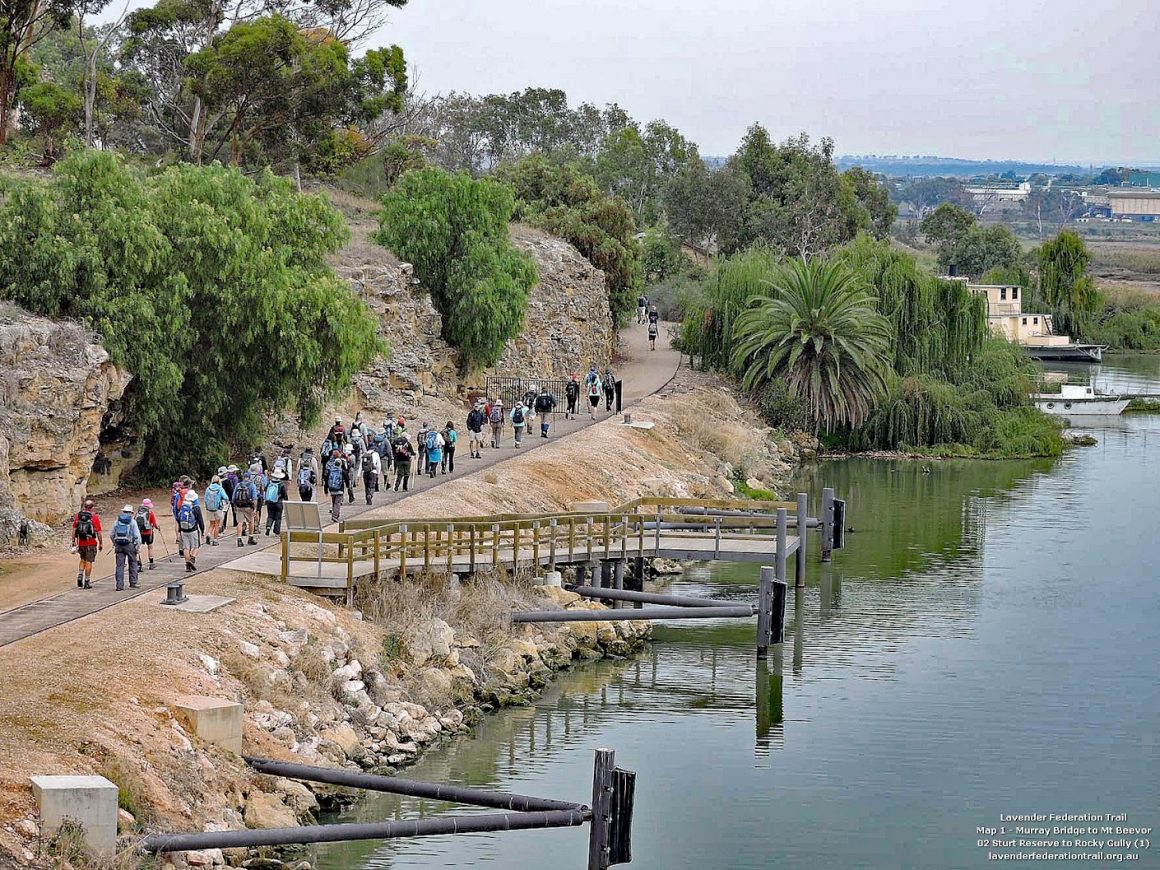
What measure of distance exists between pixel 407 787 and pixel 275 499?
1159 centimetres

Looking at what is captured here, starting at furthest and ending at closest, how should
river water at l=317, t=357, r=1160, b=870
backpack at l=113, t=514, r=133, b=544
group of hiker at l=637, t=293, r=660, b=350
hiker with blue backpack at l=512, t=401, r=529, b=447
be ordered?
group of hiker at l=637, t=293, r=660, b=350
hiker with blue backpack at l=512, t=401, r=529, b=447
backpack at l=113, t=514, r=133, b=544
river water at l=317, t=357, r=1160, b=870

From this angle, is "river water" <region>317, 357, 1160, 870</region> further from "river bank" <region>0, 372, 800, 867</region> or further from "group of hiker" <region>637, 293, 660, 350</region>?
"group of hiker" <region>637, 293, 660, 350</region>

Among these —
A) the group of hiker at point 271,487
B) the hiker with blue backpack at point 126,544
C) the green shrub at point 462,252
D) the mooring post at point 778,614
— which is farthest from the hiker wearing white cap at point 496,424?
the hiker with blue backpack at point 126,544

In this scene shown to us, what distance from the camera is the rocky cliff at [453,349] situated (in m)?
55.8

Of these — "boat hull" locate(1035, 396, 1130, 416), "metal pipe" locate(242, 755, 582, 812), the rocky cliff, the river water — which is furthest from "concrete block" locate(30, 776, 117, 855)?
"boat hull" locate(1035, 396, 1130, 416)

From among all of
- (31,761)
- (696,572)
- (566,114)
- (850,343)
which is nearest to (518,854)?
(31,761)

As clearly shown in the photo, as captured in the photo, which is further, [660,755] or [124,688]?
[660,755]

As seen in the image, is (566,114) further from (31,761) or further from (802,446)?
(31,761)

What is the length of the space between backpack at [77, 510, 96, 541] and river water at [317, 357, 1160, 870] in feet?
22.8

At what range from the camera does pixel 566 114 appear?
139000 millimetres

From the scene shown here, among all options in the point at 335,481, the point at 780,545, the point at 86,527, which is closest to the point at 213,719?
the point at 86,527

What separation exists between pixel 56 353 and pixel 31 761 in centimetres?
1622

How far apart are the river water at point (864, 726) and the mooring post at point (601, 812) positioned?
286cm

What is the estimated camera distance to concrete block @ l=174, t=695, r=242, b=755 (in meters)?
23.1
